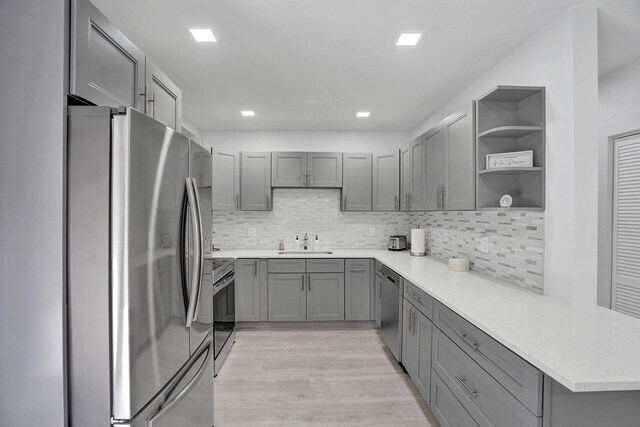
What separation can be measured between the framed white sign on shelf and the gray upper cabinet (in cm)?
231

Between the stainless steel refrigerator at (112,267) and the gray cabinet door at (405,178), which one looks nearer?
the stainless steel refrigerator at (112,267)

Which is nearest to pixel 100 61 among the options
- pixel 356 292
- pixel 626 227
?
pixel 356 292

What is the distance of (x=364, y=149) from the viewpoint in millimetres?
4531

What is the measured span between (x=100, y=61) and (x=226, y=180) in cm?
288

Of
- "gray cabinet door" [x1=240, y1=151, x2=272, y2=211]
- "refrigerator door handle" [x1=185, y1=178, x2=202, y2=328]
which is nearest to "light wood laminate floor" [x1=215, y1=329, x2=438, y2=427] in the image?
"refrigerator door handle" [x1=185, y1=178, x2=202, y2=328]

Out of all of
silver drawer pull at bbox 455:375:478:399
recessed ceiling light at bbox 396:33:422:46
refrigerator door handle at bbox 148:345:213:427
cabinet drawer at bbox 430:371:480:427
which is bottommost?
cabinet drawer at bbox 430:371:480:427

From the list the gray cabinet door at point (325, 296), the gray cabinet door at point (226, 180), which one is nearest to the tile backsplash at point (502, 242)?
the gray cabinet door at point (325, 296)

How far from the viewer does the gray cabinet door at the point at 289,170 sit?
4141 mm

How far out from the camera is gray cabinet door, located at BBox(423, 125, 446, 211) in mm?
Result: 2734

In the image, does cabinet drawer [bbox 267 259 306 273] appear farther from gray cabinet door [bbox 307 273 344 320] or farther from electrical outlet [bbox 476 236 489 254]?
electrical outlet [bbox 476 236 489 254]

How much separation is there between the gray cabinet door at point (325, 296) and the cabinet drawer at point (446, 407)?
1.85m

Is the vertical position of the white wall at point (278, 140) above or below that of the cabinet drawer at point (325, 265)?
above

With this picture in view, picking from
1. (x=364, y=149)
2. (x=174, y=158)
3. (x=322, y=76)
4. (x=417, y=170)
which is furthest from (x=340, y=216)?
(x=174, y=158)

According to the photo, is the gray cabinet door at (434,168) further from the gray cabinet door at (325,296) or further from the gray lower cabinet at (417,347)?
the gray cabinet door at (325,296)
